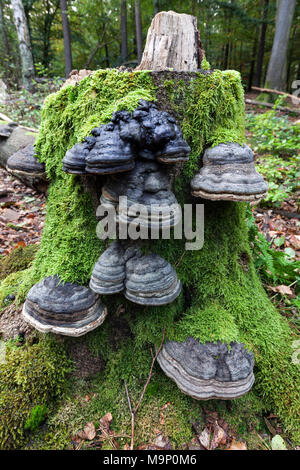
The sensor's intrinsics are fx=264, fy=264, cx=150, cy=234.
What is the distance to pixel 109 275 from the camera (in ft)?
7.19

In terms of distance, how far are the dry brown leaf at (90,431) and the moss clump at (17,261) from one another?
237 centimetres

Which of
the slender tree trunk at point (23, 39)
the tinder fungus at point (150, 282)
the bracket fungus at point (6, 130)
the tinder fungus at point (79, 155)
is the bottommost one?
the tinder fungus at point (150, 282)

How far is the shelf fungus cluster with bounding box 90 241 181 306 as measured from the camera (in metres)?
2.14

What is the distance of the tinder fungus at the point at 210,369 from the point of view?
2152 mm

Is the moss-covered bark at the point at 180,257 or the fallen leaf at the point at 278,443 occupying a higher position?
the moss-covered bark at the point at 180,257

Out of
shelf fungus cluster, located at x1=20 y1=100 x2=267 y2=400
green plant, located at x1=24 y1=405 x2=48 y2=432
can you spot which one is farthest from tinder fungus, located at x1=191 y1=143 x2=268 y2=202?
green plant, located at x1=24 y1=405 x2=48 y2=432

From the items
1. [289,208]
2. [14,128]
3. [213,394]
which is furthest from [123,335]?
[14,128]

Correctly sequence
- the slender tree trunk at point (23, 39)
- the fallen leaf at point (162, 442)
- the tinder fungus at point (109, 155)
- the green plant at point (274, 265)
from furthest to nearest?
the slender tree trunk at point (23, 39) < the green plant at point (274, 265) < the fallen leaf at point (162, 442) < the tinder fungus at point (109, 155)

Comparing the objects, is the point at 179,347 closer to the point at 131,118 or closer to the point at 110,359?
the point at 110,359

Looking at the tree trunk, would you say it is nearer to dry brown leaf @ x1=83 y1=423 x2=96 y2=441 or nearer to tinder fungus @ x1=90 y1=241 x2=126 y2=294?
tinder fungus @ x1=90 y1=241 x2=126 y2=294

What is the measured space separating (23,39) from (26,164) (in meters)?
15.4

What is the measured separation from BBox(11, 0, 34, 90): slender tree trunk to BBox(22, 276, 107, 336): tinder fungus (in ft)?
52.7

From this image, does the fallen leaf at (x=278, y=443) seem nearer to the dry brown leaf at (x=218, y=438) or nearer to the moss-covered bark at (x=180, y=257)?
the moss-covered bark at (x=180, y=257)

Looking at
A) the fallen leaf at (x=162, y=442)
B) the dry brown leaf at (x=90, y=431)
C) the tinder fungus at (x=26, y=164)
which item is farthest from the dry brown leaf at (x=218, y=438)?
the tinder fungus at (x=26, y=164)
